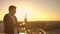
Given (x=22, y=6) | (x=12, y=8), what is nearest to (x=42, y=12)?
(x=22, y=6)

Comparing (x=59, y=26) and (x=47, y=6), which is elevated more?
(x=47, y=6)

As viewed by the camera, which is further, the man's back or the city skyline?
the city skyline

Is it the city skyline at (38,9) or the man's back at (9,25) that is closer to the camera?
the man's back at (9,25)

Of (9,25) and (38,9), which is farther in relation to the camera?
(38,9)

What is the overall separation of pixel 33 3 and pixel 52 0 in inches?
20.0

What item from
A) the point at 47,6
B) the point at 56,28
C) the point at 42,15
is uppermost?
the point at 47,6

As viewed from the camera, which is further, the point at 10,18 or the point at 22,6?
the point at 22,6

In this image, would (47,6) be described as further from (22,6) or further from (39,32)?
(39,32)

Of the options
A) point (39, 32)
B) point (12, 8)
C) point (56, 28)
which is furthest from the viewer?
point (56, 28)

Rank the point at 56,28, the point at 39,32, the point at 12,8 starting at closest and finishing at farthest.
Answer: the point at 39,32
the point at 12,8
the point at 56,28

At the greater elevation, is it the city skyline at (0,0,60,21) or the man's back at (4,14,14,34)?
the city skyline at (0,0,60,21)

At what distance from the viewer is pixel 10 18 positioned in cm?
231

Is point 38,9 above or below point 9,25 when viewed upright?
above

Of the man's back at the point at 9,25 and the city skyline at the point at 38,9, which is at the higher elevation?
the city skyline at the point at 38,9
